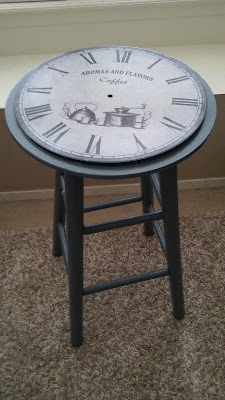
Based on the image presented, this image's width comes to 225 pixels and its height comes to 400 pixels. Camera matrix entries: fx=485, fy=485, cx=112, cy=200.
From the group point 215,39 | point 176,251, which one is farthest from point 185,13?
point 176,251

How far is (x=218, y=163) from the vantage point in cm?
152

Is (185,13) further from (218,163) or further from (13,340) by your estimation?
(13,340)

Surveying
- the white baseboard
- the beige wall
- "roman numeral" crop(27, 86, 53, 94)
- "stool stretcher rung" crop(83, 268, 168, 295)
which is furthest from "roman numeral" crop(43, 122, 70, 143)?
the white baseboard

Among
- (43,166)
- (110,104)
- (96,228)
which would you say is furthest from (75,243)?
(43,166)

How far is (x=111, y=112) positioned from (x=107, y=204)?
12.8 inches

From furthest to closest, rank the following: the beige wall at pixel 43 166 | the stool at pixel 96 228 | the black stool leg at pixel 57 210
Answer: the beige wall at pixel 43 166 < the black stool leg at pixel 57 210 < the stool at pixel 96 228

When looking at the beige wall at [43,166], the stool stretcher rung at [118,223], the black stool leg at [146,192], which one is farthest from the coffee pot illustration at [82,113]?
the beige wall at [43,166]

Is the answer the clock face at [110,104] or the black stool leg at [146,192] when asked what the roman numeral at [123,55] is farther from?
the black stool leg at [146,192]

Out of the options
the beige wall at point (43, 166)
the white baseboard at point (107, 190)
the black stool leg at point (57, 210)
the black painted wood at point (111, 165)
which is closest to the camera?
the black painted wood at point (111, 165)

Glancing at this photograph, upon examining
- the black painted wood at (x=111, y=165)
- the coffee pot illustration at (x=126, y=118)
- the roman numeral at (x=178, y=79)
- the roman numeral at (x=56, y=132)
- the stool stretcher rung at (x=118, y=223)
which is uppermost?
the roman numeral at (x=178, y=79)

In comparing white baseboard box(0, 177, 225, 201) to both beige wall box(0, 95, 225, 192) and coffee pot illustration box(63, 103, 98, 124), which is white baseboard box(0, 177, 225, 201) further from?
coffee pot illustration box(63, 103, 98, 124)

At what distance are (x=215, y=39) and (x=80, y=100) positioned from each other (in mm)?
662

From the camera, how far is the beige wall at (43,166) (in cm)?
141

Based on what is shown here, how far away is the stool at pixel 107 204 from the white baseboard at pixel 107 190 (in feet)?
1.02
